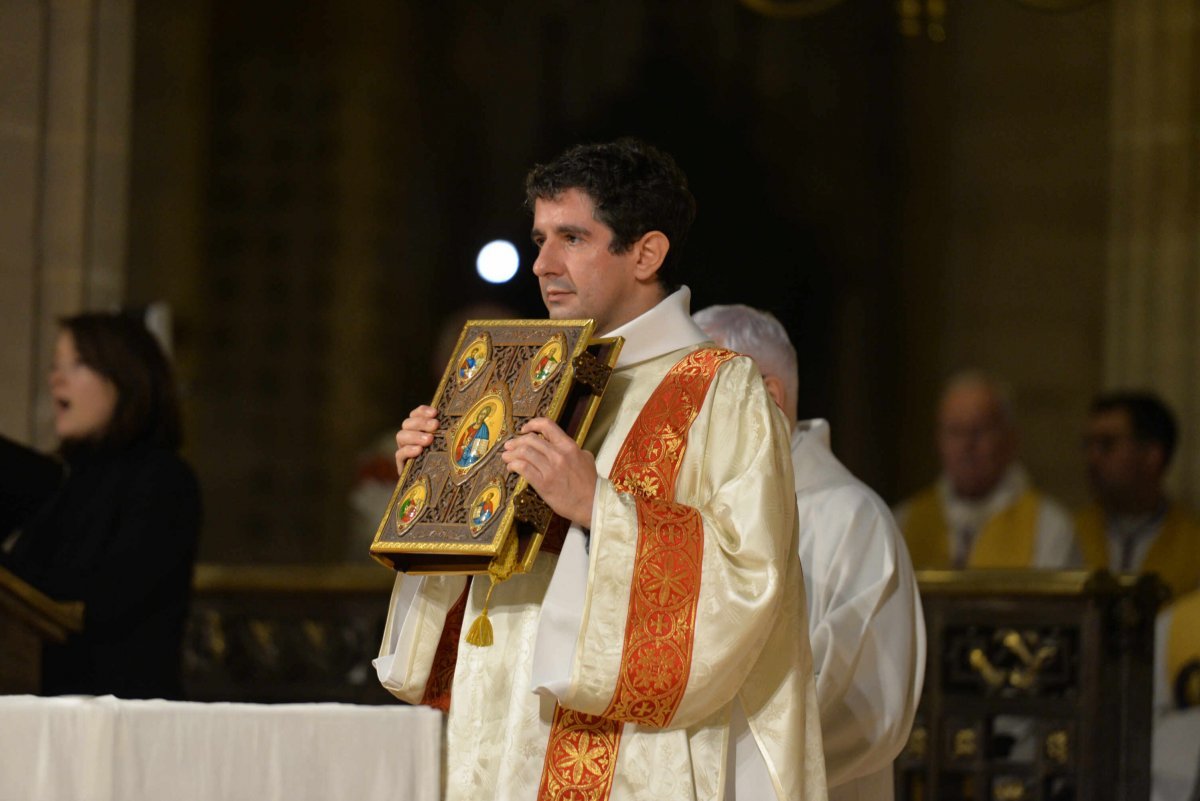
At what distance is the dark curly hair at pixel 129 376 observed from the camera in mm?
5312

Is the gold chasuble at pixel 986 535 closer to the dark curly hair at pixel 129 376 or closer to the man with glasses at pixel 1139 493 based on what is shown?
the man with glasses at pixel 1139 493

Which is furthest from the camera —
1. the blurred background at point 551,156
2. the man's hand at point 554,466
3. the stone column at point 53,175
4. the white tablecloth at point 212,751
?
the blurred background at point 551,156

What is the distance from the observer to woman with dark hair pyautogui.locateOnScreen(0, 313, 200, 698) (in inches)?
198

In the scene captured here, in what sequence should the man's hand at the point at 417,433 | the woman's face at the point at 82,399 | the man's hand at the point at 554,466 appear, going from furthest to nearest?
the woman's face at the point at 82,399 < the man's hand at the point at 417,433 < the man's hand at the point at 554,466

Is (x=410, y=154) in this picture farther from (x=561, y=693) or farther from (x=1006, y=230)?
(x=561, y=693)

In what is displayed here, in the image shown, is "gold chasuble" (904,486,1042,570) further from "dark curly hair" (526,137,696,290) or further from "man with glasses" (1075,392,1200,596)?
"dark curly hair" (526,137,696,290)

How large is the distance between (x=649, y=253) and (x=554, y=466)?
538 mm

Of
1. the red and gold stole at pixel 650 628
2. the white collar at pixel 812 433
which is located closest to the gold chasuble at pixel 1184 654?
the white collar at pixel 812 433

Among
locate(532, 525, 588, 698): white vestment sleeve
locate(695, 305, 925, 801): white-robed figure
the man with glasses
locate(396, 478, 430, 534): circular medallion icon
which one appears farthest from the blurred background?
locate(532, 525, 588, 698): white vestment sleeve

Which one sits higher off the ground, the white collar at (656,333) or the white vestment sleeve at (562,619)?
the white collar at (656,333)

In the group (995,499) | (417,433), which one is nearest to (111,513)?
(417,433)

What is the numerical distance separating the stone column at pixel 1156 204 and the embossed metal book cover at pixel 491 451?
18.7 feet

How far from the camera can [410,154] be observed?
1273cm

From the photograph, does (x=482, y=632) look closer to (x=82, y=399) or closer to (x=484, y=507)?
(x=484, y=507)
